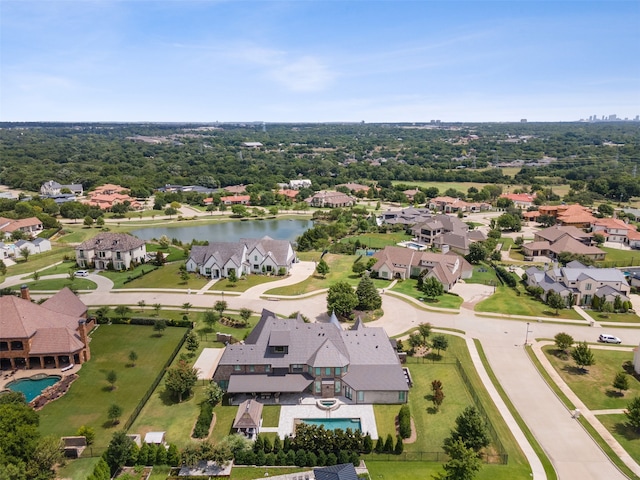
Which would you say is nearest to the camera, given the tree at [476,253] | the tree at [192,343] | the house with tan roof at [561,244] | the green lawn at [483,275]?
the tree at [192,343]

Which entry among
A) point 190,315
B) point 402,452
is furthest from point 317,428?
point 190,315

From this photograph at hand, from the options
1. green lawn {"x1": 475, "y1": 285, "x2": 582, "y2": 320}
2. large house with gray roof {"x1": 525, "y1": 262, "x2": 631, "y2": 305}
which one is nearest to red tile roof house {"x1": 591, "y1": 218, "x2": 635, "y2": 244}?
large house with gray roof {"x1": 525, "y1": 262, "x2": 631, "y2": 305}

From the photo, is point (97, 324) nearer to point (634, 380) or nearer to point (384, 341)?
point (384, 341)

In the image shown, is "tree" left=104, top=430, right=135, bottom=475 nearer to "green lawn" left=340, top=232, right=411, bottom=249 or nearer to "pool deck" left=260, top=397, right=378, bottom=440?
"pool deck" left=260, top=397, right=378, bottom=440

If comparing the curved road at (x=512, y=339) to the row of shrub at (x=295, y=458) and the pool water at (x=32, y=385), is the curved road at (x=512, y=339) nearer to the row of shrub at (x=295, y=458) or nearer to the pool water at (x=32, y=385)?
the row of shrub at (x=295, y=458)

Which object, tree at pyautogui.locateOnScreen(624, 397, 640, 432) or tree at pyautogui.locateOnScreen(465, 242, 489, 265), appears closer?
tree at pyautogui.locateOnScreen(624, 397, 640, 432)

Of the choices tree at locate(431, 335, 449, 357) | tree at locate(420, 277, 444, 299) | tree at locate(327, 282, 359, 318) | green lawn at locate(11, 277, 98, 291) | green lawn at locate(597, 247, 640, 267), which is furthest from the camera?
green lawn at locate(597, 247, 640, 267)

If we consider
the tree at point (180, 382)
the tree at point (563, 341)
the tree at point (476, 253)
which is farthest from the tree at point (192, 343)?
the tree at point (476, 253)
